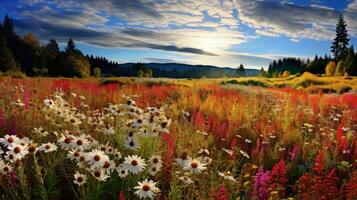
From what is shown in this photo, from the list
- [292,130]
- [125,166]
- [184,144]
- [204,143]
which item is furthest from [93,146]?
[292,130]

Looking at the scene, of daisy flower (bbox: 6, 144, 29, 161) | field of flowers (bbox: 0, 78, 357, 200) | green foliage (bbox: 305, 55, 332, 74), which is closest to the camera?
daisy flower (bbox: 6, 144, 29, 161)

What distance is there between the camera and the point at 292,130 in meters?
7.29

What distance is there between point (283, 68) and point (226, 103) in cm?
12788

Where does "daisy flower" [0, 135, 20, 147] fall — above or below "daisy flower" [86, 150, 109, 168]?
above

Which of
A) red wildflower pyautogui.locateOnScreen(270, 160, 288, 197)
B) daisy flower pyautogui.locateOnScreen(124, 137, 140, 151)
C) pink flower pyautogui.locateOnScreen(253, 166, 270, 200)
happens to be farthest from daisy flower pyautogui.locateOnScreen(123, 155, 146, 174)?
red wildflower pyautogui.locateOnScreen(270, 160, 288, 197)

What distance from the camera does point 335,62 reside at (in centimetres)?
7562

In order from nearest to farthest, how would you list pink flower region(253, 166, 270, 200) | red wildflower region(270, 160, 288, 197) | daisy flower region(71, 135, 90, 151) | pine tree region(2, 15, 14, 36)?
daisy flower region(71, 135, 90, 151), pink flower region(253, 166, 270, 200), red wildflower region(270, 160, 288, 197), pine tree region(2, 15, 14, 36)

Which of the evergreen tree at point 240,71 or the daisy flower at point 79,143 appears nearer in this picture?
the daisy flower at point 79,143

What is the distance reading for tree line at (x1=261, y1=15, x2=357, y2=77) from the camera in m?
61.7

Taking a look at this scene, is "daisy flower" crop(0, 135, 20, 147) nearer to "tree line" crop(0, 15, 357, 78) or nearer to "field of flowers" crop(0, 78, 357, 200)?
"field of flowers" crop(0, 78, 357, 200)

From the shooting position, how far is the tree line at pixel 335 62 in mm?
61719

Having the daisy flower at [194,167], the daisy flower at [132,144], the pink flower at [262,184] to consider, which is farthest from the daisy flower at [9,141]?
the pink flower at [262,184]

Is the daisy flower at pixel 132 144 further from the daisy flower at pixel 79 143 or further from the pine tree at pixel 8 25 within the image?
the pine tree at pixel 8 25

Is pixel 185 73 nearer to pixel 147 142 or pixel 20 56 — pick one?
pixel 20 56
